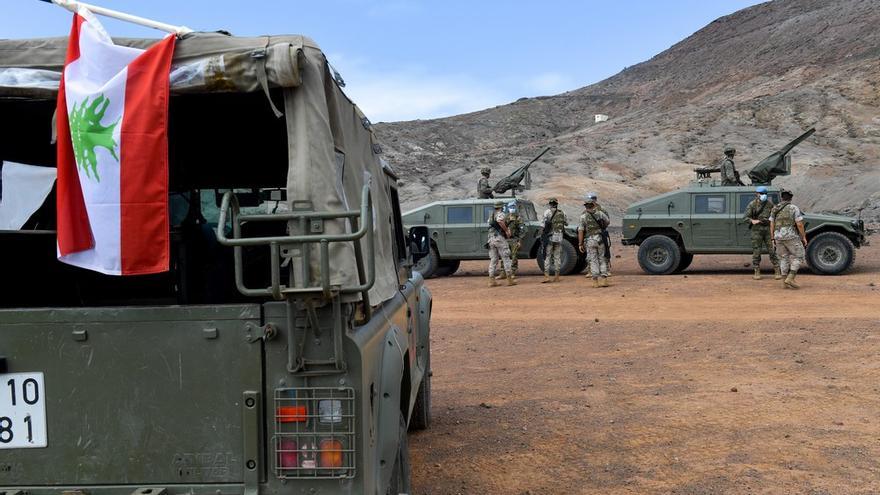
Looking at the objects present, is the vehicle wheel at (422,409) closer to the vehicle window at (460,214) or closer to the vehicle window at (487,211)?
the vehicle window at (487,211)

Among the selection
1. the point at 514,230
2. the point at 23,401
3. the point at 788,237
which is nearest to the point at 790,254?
the point at 788,237

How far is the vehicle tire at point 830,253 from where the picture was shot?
1518 centimetres

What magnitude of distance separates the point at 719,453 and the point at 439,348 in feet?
16.2

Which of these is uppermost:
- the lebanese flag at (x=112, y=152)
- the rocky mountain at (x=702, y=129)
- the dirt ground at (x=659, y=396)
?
the rocky mountain at (x=702, y=129)

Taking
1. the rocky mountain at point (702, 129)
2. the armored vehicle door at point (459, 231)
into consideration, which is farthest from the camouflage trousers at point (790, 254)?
the rocky mountain at point (702, 129)

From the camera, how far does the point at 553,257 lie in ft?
54.6

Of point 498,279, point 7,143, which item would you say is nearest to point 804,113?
point 498,279

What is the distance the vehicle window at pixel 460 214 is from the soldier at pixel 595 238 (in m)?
3.17

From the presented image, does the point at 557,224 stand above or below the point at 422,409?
above

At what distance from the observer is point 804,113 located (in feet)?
142

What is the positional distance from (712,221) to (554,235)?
3084mm

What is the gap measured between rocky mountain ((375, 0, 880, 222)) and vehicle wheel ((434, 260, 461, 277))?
1174cm

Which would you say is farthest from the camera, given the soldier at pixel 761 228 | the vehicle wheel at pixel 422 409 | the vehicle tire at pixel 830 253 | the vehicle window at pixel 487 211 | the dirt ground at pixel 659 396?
the vehicle window at pixel 487 211

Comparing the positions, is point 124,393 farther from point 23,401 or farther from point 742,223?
point 742,223
